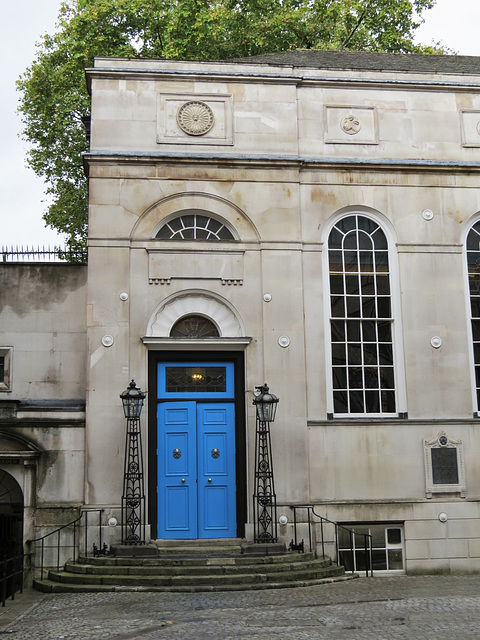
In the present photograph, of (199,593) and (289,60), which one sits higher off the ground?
(289,60)

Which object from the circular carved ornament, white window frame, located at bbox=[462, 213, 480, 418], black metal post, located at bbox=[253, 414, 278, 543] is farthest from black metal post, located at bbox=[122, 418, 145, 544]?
white window frame, located at bbox=[462, 213, 480, 418]

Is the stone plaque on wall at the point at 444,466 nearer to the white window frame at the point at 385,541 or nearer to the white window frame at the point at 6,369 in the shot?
the white window frame at the point at 385,541

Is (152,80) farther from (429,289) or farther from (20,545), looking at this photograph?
(20,545)

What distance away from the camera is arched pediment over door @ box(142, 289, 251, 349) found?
15586mm

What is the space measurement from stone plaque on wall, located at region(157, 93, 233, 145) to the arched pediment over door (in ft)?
10.2

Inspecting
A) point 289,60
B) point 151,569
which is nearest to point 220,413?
point 151,569

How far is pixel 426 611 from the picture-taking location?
11.0 metres

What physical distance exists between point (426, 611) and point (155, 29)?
21329 millimetres

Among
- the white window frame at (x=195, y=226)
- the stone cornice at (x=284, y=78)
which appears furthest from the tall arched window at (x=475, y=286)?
the white window frame at (x=195, y=226)

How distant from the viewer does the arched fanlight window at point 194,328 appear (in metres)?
15.8

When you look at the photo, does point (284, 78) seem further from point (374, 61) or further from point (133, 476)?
point (133, 476)

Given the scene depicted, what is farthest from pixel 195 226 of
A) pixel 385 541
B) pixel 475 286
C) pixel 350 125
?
pixel 385 541

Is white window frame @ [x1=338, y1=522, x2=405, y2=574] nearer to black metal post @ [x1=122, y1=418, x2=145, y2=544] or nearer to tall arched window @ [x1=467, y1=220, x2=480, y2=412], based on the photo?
tall arched window @ [x1=467, y1=220, x2=480, y2=412]

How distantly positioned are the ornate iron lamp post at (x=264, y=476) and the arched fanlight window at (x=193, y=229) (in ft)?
10.7
